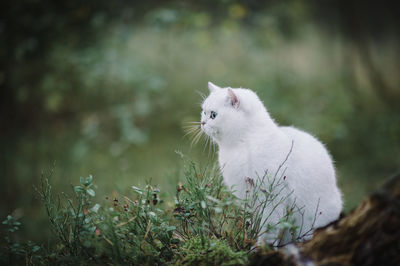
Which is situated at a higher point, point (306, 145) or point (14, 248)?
point (306, 145)


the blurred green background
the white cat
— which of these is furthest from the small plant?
the blurred green background

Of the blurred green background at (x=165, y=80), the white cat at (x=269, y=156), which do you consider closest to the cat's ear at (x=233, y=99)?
the white cat at (x=269, y=156)

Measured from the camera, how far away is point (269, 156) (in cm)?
175

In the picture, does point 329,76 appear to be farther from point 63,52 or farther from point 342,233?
point 342,233

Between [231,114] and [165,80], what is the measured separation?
2.84m

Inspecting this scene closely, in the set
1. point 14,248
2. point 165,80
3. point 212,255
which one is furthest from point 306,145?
point 165,80

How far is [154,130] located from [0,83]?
206 cm

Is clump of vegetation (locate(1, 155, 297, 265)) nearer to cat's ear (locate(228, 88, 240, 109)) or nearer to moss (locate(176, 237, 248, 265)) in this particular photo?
moss (locate(176, 237, 248, 265))

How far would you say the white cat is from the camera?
1734 millimetres

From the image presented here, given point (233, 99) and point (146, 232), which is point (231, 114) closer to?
point (233, 99)

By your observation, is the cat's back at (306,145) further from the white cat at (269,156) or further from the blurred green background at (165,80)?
the blurred green background at (165,80)

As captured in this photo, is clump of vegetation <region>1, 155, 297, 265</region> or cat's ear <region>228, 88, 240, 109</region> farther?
cat's ear <region>228, 88, 240, 109</region>

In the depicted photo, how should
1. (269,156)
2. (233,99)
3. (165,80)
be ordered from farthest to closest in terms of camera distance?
(165,80)
(233,99)
(269,156)

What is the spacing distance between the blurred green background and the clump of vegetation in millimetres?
1871
